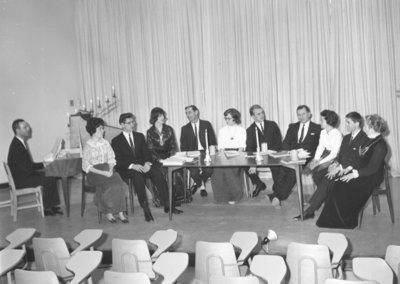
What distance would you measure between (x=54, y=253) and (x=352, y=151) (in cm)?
342

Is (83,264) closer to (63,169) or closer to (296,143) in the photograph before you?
(63,169)

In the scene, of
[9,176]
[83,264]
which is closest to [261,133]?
[9,176]

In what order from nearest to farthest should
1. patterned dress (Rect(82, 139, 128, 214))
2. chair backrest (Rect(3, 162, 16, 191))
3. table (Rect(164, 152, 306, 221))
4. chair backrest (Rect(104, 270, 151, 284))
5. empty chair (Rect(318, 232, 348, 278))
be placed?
chair backrest (Rect(104, 270, 151, 284)), empty chair (Rect(318, 232, 348, 278)), table (Rect(164, 152, 306, 221)), patterned dress (Rect(82, 139, 128, 214)), chair backrest (Rect(3, 162, 16, 191))

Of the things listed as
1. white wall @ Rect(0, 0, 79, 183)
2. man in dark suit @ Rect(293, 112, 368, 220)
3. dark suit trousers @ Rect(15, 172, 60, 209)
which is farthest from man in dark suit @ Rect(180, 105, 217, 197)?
white wall @ Rect(0, 0, 79, 183)

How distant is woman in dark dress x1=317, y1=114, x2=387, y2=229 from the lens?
5.51 m

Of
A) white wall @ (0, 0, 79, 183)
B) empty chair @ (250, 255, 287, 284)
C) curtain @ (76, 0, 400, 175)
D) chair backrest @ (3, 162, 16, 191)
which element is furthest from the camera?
white wall @ (0, 0, 79, 183)

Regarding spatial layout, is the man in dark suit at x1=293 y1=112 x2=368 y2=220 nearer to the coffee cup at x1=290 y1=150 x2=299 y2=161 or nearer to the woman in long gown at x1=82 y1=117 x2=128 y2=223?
the coffee cup at x1=290 y1=150 x2=299 y2=161

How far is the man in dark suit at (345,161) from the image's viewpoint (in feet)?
19.1

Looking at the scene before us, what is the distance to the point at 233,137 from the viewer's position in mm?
7344

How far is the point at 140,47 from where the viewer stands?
9.30m

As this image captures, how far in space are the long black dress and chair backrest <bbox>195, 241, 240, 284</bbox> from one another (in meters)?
2.19

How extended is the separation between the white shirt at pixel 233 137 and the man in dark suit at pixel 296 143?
0.58m

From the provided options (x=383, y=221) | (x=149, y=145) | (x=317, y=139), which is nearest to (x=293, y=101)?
(x=317, y=139)

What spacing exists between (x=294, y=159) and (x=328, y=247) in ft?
7.38
